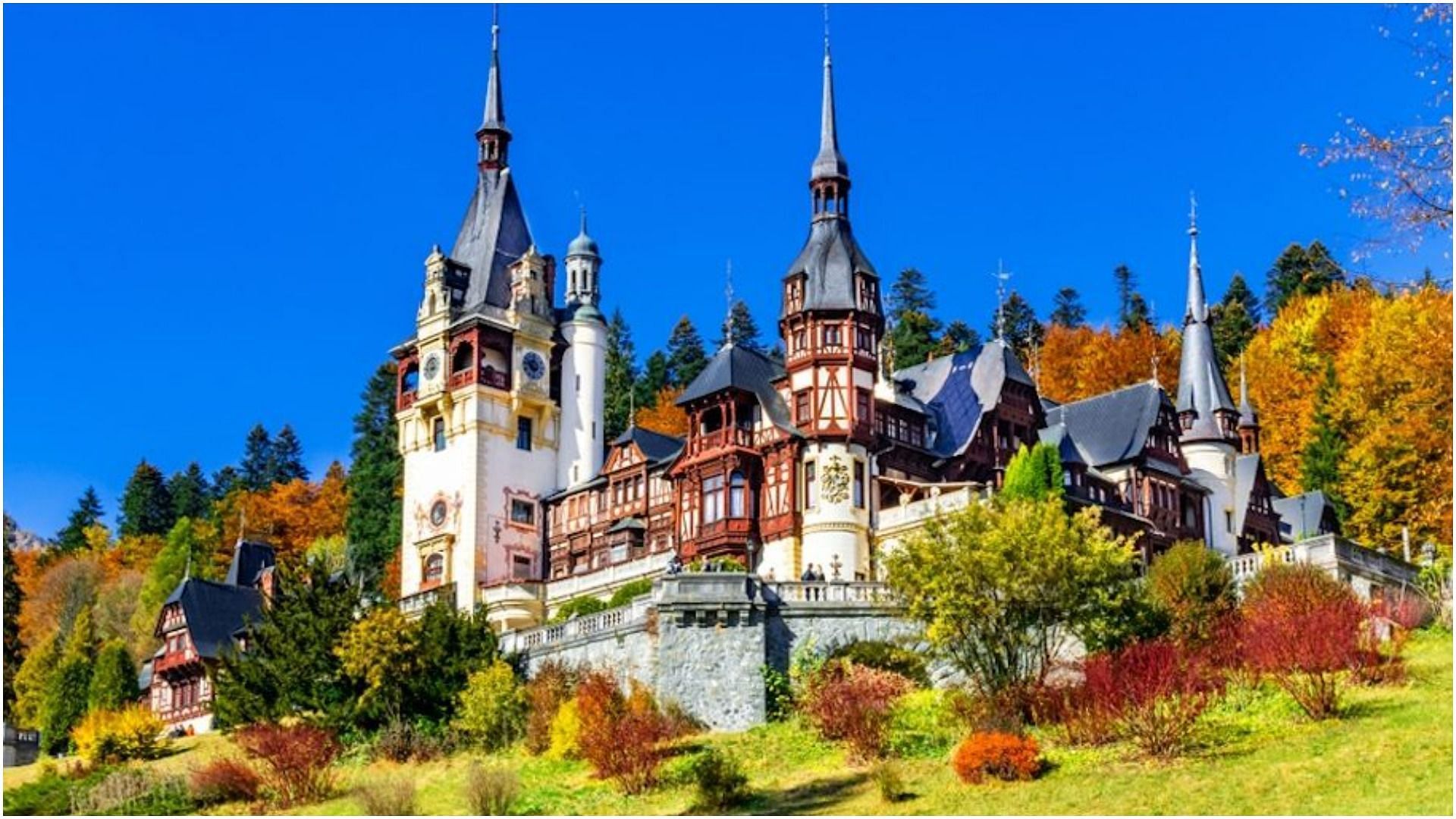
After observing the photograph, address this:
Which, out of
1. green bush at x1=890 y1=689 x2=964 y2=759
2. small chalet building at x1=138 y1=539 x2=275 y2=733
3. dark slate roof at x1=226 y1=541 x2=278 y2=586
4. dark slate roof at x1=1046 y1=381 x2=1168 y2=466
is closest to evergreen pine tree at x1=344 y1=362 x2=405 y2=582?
dark slate roof at x1=226 y1=541 x2=278 y2=586

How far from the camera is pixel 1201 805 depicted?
2977cm

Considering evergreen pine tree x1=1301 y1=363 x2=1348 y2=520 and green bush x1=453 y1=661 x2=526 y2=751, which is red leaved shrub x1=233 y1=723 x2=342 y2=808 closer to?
green bush x1=453 y1=661 x2=526 y2=751

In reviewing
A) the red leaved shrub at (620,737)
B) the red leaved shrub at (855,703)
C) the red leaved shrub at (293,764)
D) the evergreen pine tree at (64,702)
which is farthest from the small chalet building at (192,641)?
the red leaved shrub at (855,703)

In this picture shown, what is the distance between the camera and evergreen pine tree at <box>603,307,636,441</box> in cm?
8938

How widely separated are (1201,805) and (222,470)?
3528 inches

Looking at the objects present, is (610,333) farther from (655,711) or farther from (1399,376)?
(655,711)

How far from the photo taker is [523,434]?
6688 centimetres

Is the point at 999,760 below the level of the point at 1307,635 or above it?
below

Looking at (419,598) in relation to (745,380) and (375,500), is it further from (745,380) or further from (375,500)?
(375,500)

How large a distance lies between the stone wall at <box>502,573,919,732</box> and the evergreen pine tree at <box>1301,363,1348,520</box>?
27349 millimetres

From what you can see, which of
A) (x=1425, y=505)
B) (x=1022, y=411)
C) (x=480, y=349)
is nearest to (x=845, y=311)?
(x=1022, y=411)

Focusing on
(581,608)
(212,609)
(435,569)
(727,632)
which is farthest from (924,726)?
(212,609)

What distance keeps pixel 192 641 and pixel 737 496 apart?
20479 millimetres

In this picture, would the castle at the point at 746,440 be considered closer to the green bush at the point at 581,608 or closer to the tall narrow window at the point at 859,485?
the tall narrow window at the point at 859,485
